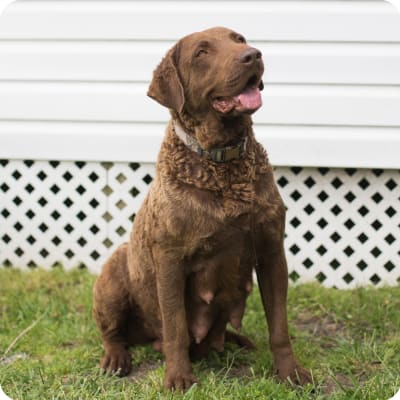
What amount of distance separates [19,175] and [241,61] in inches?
121

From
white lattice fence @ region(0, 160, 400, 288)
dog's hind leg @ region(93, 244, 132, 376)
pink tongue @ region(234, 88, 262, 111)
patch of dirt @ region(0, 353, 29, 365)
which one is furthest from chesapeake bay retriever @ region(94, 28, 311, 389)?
white lattice fence @ region(0, 160, 400, 288)

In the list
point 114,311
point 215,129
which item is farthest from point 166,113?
point 215,129

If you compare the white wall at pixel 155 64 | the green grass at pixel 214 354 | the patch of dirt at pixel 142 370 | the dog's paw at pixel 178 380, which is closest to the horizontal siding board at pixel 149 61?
the white wall at pixel 155 64

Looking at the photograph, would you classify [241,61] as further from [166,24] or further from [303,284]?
[303,284]

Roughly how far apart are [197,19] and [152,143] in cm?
96

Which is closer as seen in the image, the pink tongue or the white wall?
the pink tongue

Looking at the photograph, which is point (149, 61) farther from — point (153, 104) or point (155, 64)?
point (153, 104)

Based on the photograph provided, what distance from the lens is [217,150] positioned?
10.8 feet

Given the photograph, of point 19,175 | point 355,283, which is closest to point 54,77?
point 19,175

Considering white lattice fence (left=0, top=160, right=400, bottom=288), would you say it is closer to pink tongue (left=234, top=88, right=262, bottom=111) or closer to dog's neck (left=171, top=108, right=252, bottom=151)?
dog's neck (left=171, top=108, right=252, bottom=151)

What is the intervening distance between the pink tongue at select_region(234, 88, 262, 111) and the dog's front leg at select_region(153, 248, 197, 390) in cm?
80

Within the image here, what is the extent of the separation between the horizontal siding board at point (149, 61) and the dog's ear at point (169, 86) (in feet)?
5.40

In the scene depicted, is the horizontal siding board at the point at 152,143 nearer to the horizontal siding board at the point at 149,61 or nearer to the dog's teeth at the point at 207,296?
the horizontal siding board at the point at 149,61

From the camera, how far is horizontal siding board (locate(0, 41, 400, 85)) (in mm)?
4754
